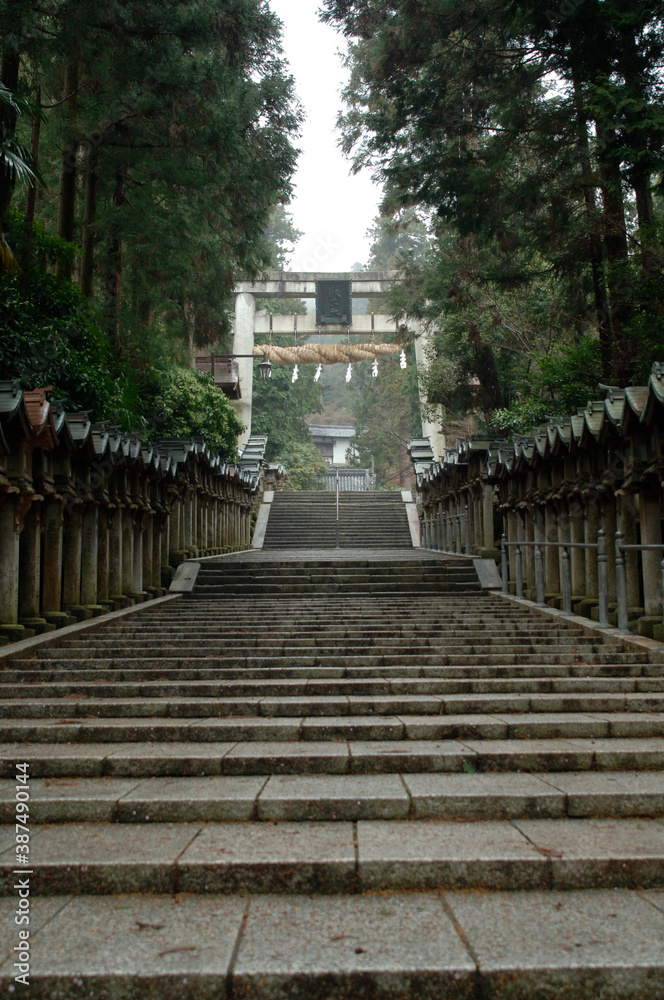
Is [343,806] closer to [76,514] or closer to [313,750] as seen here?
[313,750]

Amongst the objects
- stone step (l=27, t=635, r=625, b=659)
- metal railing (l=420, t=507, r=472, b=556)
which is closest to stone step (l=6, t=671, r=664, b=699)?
stone step (l=27, t=635, r=625, b=659)

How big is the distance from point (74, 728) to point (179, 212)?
908 cm

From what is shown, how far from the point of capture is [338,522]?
2061 cm

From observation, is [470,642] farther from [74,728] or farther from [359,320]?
[359,320]

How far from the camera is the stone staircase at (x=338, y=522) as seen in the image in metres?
20.8

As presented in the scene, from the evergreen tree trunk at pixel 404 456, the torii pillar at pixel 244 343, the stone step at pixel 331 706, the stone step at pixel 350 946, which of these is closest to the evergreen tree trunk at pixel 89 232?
the stone step at pixel 331 706

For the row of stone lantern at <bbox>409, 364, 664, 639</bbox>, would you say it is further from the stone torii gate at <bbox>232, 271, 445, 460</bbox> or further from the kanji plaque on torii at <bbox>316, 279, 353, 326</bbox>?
the stone torii gate at <bbox>232, 271, 445, 460</bbox>

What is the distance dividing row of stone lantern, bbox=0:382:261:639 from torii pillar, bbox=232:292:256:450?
1413 centimetres

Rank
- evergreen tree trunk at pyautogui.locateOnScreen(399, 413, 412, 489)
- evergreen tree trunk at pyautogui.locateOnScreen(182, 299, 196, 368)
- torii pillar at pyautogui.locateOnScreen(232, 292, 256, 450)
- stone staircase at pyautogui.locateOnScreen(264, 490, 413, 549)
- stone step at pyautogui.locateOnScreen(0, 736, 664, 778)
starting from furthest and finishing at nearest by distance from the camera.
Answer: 1. evergreen tree trunk at pyautogui.locateOnScreen(399, 413, 412, 489)
2. torii pillar at pyautogui.locateOnScreen(232, 292, 256, 450)
3. stone staircase at pyautogui.locateOnScreen(264, 490, 413, 549)
4. evergreen tree trunk at pyautogui.locateOnScreen(182, 299, 196, 368)
5. stone step at pyautogui.locateOnScreen(0, 736, 664, 778)

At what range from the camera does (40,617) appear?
24.5ft

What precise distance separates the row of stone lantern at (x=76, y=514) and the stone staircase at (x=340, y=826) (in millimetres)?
1256

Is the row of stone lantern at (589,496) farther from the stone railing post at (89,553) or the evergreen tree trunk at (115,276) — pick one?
→ the evergreen tree trunk at (115,276)

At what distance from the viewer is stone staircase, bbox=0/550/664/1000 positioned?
2.36 metres

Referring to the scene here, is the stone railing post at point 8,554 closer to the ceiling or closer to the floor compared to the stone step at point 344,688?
closer to the ceiling
